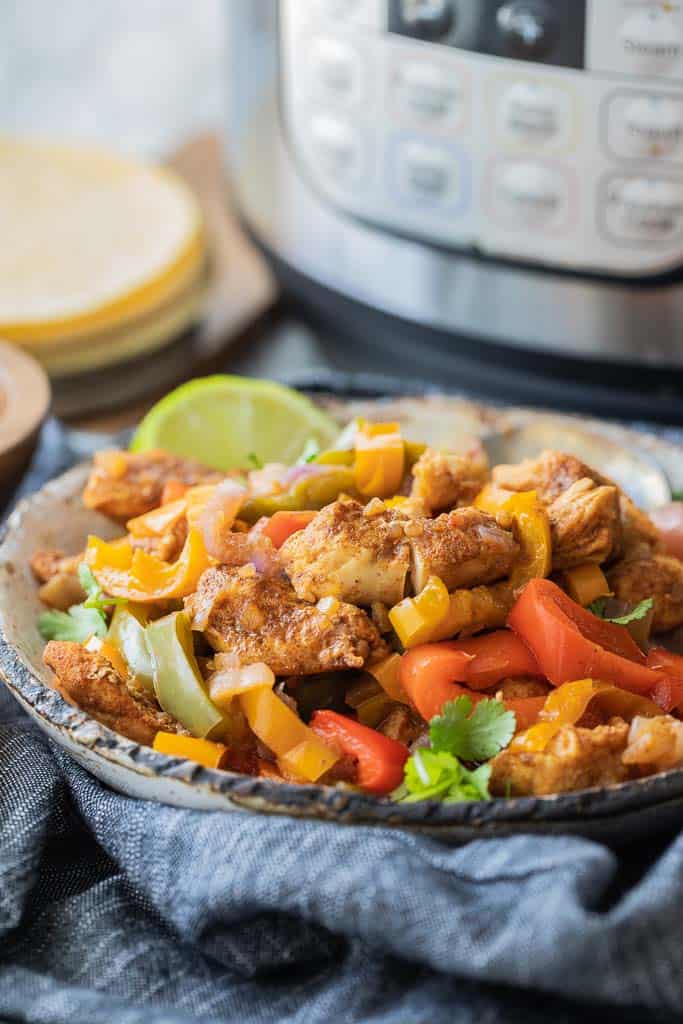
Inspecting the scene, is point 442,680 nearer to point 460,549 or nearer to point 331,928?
point 460,549

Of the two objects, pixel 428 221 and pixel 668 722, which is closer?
pixel 668 722

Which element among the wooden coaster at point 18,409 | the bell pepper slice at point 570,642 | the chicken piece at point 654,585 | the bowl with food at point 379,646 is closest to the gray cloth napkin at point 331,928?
the bowl with food at point 379,646

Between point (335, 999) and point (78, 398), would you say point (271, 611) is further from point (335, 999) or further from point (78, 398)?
point (78, 398)

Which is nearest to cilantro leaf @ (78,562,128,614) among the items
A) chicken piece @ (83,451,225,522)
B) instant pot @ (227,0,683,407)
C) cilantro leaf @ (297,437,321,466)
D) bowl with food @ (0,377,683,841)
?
bowl with food @ (0,377,683,841)

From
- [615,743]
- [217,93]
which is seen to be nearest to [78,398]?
[615,743]

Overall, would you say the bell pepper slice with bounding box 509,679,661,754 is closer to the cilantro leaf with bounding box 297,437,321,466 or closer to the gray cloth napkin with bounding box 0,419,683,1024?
the gray cloth napkin with bounding box 0,419,683,1024

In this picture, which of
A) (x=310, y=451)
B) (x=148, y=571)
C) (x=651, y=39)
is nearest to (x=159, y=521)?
(x=148, y=571)
